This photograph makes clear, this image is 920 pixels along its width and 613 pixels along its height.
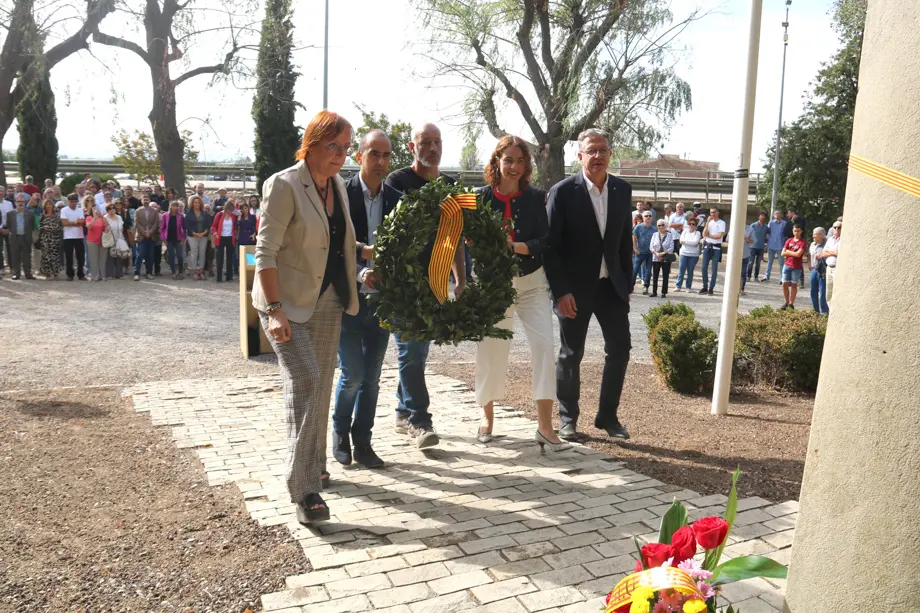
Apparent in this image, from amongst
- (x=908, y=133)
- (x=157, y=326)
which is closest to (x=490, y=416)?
(x=908, y=133)

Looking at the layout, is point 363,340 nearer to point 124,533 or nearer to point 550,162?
point 124,533

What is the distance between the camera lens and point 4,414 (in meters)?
7.12

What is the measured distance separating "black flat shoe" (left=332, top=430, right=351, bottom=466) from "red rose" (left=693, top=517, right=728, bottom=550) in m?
3.47

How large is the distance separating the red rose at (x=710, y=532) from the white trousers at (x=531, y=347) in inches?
131

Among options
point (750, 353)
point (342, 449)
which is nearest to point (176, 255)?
point (750, 353)

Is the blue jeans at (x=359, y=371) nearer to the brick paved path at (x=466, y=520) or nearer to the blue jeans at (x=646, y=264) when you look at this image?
the brick paved path at (x=466, y=520)

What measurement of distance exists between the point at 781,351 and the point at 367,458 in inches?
197

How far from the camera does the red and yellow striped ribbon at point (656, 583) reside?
2357 mm

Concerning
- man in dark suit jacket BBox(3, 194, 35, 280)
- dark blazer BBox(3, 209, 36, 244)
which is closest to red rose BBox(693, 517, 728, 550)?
dark blazer BBox(3, 209, 36, 244)

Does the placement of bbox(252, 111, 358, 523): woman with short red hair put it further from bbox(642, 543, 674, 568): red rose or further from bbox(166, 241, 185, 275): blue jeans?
bbox(166, 241, 185, 275): blue jeans

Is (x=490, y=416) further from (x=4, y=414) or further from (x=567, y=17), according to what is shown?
(x=567, y=17)

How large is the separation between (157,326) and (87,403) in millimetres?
5541

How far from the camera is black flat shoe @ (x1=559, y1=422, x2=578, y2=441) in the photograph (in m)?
6.52

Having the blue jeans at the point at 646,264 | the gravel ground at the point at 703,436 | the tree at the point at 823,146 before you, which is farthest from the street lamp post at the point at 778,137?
the gravel ground at the point at 703,436
